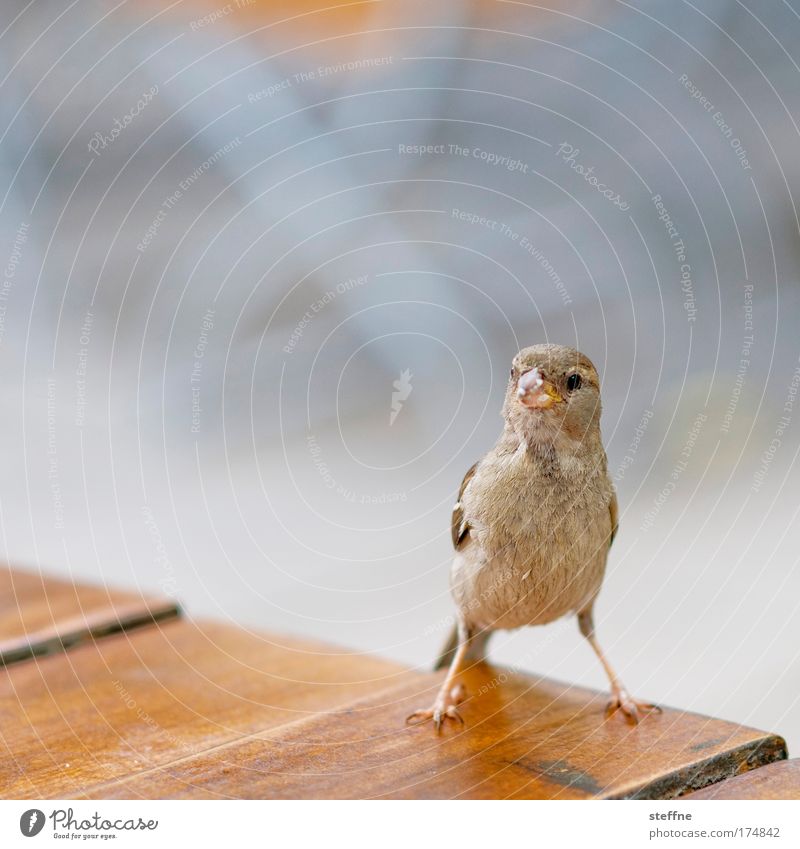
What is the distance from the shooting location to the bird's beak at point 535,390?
1.09m

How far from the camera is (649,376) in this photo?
1.20 metres

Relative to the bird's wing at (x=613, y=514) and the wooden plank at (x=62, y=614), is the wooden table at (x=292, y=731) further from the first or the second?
the bird's wing at (x=613, y=514)

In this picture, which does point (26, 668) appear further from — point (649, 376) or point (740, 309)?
point (740, 309)

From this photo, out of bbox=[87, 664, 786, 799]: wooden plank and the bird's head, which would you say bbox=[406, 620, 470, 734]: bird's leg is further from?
the bird's head

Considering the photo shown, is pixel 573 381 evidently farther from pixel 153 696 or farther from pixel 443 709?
pixel 153 696

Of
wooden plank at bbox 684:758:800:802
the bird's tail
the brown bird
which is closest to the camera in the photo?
wooden plank at bbox 684:758:800:802

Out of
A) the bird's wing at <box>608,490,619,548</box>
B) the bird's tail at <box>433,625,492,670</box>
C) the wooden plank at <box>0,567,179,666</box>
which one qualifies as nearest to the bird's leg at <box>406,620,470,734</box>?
the bird's tail at <box>433,625,492,670</box>

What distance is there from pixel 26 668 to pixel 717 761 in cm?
105

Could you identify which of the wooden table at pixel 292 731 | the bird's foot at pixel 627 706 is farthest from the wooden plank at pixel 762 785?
the bird's foot at pixel 627 706

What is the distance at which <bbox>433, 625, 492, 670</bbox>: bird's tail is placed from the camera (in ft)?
4.79

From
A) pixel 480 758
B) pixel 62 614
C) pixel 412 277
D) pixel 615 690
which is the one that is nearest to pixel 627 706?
pixel 615 690

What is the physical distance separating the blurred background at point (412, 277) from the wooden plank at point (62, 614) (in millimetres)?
133

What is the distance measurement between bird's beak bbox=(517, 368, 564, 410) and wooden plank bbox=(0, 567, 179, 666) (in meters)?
0.91
